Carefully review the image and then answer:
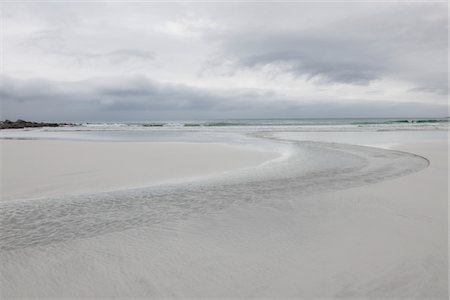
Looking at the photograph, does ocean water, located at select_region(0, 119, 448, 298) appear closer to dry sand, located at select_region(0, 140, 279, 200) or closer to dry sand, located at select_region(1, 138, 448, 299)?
dry sand, located at select_region(1, 138, 448, 299)

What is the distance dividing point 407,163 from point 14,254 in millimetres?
11643

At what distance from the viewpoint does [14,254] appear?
4.00 meters

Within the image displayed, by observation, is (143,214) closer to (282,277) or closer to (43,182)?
(282,277)

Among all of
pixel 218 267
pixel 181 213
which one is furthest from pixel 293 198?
pixel 218 267

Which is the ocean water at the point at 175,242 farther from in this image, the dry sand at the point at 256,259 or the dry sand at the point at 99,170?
the dry sand at the point at 99,170

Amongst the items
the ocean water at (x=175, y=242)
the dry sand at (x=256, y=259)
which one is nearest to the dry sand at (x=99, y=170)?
the ocean water at (x=175, y=242)

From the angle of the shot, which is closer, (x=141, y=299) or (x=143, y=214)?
(x=141, y=299)

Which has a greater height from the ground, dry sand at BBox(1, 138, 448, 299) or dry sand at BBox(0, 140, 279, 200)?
dry sand at BBox(0, 140, 279, 200)

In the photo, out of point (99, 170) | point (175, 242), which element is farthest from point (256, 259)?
point (99, 170)

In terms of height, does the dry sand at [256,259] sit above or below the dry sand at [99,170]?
below

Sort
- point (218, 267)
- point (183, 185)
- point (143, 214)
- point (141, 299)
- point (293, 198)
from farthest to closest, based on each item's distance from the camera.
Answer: point (183, 185), point (293, 198), point (143, 214), point (218, 267), point (141, 299)

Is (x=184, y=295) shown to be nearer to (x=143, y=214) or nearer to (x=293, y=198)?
(x=143, y=214)

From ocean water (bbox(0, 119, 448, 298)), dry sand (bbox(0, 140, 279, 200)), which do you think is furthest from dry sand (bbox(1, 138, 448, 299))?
dry sand (bbox(0, 140, 279, 200))

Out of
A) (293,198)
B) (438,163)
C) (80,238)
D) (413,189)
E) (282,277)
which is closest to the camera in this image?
(282,277)
